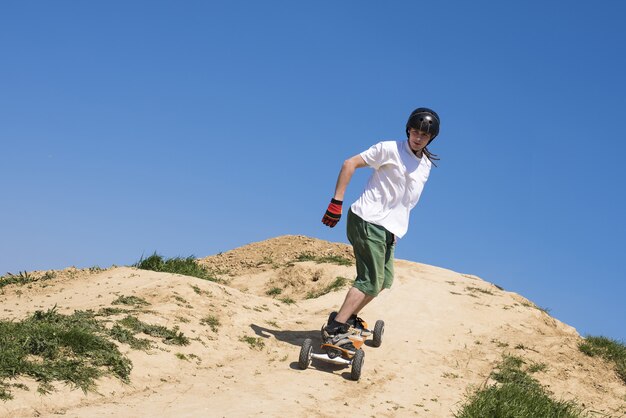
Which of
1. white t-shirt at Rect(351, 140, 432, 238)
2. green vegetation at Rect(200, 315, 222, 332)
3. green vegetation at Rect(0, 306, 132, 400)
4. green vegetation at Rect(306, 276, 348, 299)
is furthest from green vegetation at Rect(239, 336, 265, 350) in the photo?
green vegetation at Rect(306, 276, 348, 299)

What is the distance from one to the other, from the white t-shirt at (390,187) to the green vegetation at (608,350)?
4.12 meters

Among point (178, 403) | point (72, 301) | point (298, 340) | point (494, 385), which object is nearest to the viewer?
point (178, 403)

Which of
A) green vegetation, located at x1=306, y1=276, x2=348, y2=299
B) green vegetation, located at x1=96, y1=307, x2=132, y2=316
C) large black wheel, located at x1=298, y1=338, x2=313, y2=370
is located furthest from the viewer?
green vegetation, located at x1=306, y1=276, x2=348, y2=299

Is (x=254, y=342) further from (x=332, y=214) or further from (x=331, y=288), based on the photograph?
(x=331, y=288)

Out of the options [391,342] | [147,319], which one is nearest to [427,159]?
[391,342]

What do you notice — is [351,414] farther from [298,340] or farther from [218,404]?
[298,340]

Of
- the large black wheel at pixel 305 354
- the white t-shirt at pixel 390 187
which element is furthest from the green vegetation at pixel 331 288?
the large black wheel at pixel 305 354

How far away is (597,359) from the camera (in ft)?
32.6

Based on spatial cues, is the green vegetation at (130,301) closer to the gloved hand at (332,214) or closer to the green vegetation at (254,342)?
the green vegetation at (254,342)

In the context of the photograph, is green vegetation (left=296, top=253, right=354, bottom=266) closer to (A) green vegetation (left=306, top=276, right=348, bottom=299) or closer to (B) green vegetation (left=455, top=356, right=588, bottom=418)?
(A) green vegetation (left=306, top=276, right=348, bottom=299)

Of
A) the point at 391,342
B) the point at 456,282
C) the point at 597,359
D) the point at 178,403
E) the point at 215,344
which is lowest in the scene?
the point at 178,403

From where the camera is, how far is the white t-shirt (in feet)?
25.5

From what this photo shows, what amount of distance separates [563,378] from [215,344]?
4581 mm

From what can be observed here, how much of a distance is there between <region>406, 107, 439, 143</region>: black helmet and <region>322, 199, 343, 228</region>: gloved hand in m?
1.30
